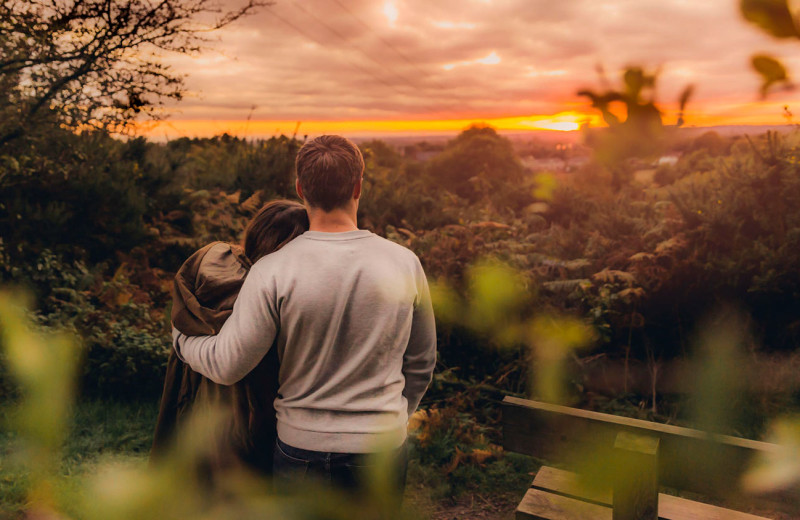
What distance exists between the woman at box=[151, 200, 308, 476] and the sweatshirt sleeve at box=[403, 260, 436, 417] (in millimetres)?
515

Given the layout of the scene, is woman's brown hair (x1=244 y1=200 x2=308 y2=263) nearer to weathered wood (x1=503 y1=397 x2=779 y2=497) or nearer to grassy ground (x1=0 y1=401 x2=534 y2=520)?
weathered wood (x1=503 y1=397 x2=779 y2=497)

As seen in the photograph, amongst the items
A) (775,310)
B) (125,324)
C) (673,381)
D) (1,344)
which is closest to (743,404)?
(673,381)

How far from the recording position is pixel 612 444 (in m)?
1.65

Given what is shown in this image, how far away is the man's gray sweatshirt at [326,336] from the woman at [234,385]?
10cm

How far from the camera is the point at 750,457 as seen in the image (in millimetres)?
1458

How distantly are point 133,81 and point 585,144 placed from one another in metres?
7.58

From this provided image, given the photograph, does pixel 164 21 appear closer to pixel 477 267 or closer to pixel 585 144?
pixel 477 267

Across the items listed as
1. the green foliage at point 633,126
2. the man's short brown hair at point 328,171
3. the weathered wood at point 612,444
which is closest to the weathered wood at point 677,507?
the weathered wood at point 612,444

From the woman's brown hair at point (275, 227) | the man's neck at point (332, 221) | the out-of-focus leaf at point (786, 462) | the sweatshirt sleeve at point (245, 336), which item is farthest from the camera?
the woman's brown hair at point (275, 227)

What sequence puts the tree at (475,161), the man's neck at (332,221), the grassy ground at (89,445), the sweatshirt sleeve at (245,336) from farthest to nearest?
the tree at (475,161), the grassy ground at (89,445), the man's neck at (332,221), the sweatshirt sleeve at (245,336)

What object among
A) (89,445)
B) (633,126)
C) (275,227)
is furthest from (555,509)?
(89,445)

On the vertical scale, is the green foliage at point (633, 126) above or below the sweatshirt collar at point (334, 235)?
above

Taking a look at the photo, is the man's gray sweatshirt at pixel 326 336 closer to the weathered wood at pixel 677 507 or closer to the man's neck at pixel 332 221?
the man's neck at pixel 332 221

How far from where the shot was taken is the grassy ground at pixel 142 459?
12.9ft
